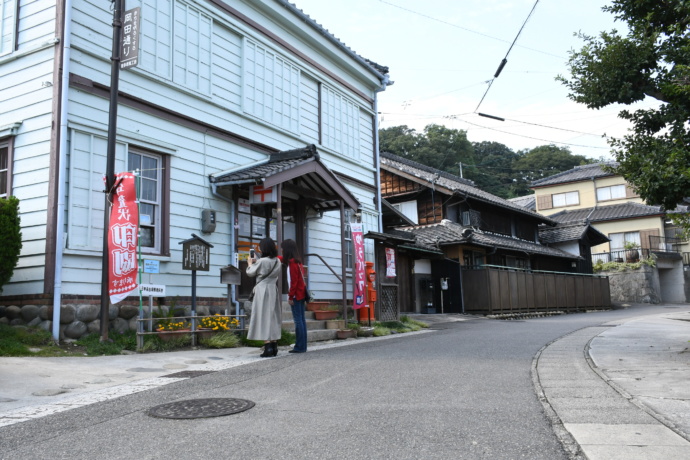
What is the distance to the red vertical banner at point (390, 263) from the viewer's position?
1641 cm

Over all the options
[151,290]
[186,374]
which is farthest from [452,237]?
[186,374]

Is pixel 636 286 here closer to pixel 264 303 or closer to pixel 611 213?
pixel 611 213

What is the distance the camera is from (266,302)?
328 inches

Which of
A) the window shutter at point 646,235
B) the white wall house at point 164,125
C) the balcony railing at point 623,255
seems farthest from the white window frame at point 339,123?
the window shutter at point 646,235

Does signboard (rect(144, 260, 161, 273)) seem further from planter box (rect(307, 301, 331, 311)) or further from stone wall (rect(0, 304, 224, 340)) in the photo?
planter box (rect(307, 301, 331, 311))

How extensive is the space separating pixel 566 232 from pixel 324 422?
34223 mm

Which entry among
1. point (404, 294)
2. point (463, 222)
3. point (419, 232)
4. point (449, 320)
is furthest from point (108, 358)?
point (463, 222)

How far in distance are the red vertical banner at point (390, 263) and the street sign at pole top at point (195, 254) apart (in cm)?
Result: 765

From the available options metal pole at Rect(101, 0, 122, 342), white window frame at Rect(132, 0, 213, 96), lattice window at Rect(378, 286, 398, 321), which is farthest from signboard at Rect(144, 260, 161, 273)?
lattice window at Rect(378, 286, 398, 321)

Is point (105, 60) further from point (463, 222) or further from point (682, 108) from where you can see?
point (463, 222)

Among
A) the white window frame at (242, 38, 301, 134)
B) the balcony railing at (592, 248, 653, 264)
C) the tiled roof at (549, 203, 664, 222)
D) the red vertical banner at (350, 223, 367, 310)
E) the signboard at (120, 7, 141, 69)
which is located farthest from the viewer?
the tiled roof at (549, 203, 664, 222)

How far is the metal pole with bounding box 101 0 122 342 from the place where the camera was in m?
8.41

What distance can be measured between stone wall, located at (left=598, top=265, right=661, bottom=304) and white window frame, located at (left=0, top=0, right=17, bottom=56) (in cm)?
3730

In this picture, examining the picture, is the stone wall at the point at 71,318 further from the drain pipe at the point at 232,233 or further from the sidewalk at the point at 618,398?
the sidewalk at the point at 618,398
